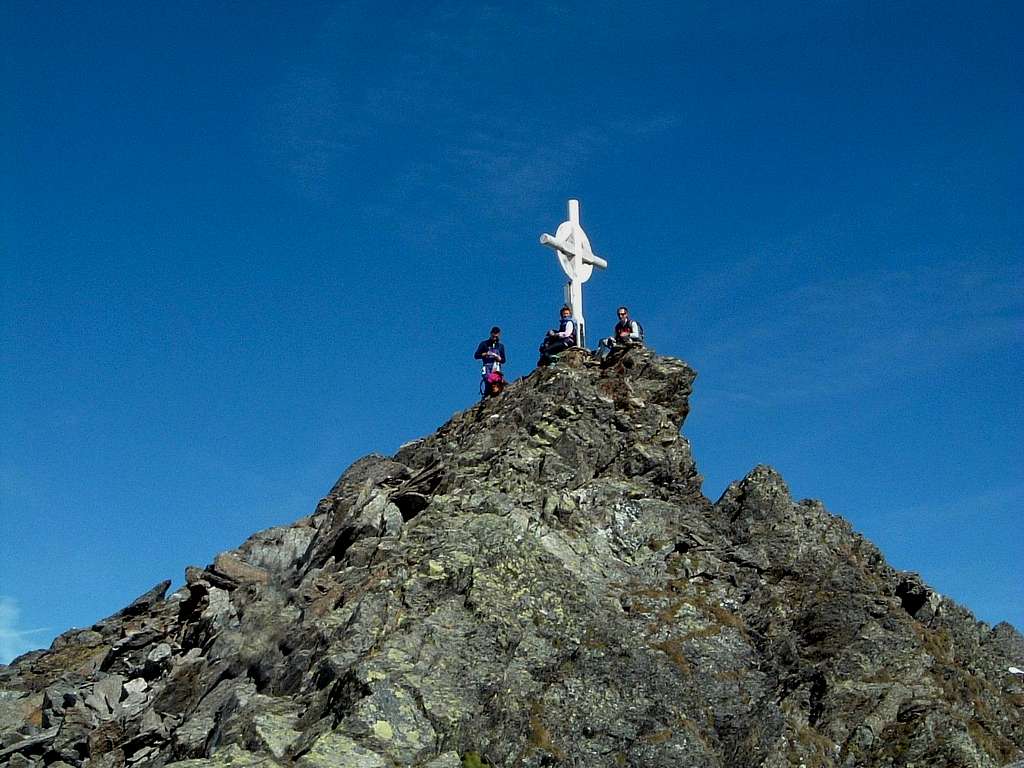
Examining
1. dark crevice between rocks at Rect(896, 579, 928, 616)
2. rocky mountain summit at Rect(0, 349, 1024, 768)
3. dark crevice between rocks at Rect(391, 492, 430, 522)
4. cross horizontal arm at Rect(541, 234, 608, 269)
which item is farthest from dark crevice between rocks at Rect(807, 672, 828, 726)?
cross horizontal arm at Rect(541, 234, 608, 269)

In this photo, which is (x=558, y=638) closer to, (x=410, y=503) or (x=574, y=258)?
(x=410, y=503)

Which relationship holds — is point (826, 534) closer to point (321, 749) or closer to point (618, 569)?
point (618, 569)

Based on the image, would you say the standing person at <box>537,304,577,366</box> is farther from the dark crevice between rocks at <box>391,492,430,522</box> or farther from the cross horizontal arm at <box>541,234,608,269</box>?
the dark crevice between rocks at <box>391,492,430,522</box>

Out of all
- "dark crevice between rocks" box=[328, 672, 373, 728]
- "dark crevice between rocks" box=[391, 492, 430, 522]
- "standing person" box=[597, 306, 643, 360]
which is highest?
"standing person" box=[597, 306, 643, 360]

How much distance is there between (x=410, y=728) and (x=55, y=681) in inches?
699

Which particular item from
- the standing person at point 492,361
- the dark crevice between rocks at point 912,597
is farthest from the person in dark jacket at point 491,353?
the dark crevice between rocks at point 912,597

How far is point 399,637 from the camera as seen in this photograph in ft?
88.9

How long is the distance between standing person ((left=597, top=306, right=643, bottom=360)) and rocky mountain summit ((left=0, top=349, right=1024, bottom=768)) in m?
0.68

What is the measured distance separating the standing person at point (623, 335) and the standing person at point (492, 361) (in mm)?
3547

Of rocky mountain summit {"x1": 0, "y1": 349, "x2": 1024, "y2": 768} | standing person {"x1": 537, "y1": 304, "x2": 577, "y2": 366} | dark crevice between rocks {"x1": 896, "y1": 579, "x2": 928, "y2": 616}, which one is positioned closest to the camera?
rocky mountain summit {"x1": 0, "y1": 349, "x2": 1024, "y2": 768}

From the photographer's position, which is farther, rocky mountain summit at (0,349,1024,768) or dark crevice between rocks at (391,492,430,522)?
dark crevice between rocks at (391,492,430,522)

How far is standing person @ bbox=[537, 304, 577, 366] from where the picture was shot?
4116cm

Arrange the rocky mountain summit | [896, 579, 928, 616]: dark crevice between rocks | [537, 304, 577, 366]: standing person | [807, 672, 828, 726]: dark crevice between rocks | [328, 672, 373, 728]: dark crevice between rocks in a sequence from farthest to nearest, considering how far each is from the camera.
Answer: [537, 304, 577, 366]: standing person
[896, 579, 928, 616]: dark crevice between rocks
[807, 672, 828, 726]: dark crevice between rocks
the rocky mountain summit
[328, 672, 373, 728]: dark crevice between rocks

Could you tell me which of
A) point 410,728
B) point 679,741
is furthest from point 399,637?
point 679,741
